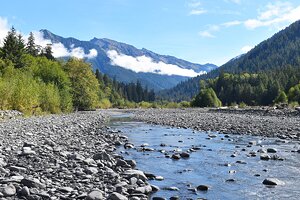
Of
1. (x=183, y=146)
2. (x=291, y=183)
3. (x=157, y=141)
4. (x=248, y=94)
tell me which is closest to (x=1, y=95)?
(x=157, y=141)

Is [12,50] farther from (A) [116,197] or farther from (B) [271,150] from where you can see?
(A) [116,197]

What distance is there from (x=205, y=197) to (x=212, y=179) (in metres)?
2.60

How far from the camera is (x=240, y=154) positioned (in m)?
19.9

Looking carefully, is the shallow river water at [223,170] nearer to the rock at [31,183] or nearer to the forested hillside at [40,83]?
the rock at [31,183]

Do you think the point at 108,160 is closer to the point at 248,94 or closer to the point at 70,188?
the point at 70,188

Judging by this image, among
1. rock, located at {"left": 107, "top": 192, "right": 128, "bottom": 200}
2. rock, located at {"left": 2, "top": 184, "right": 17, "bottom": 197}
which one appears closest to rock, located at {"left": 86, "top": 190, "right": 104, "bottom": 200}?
rock, located at {"left": 107, "top": 192, "right": 128, "bottom": 200}

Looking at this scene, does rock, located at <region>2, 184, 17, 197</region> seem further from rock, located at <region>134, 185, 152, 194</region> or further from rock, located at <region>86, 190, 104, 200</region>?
rock, located at <region>134, 185, 152, 194</region>

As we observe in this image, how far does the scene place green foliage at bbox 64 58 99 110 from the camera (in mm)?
77625

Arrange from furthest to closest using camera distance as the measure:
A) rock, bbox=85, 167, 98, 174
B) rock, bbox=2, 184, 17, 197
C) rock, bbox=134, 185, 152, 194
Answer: rock, bbox=85, 167, 98, 174 < rock, bbox=134, 185, 152, 194 < rock, bbox=2, 184, 17, 197

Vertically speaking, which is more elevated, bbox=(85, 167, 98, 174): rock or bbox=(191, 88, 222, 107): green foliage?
bbox=(191, 88, 222, 107): green foliage

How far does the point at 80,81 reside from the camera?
78.4 metres

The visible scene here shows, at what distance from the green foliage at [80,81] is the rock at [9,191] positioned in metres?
68.2

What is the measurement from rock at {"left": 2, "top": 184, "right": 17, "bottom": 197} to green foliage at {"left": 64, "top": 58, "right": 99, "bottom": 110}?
68.2 meters

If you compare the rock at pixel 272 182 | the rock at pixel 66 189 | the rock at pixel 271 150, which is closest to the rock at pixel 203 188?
the rock at pixel 272 182
